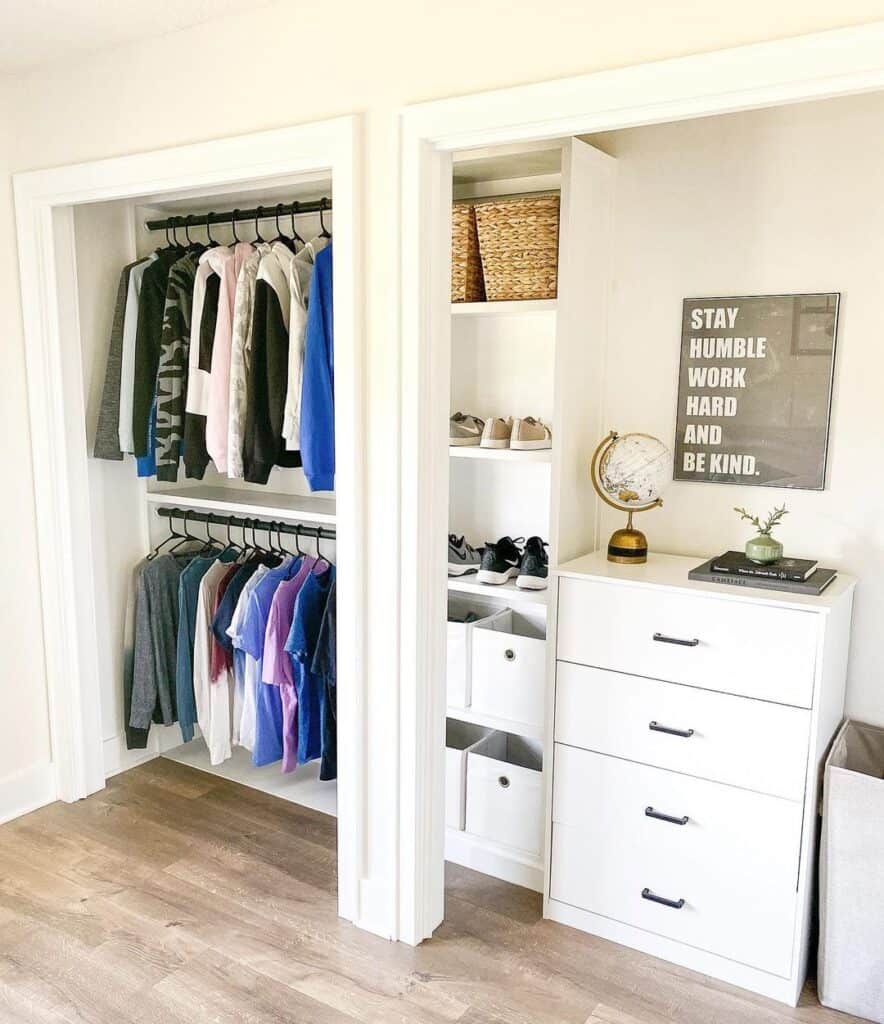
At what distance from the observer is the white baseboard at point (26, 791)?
3.02 metres

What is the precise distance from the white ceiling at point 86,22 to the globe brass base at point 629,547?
1662 millimetres

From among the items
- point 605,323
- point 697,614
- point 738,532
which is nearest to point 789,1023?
point 697,614

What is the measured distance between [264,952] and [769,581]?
62.7 inches

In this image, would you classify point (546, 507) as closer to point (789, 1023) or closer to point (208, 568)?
point (208, 568)

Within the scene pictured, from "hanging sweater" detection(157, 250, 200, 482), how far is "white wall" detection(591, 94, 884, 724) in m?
1.40

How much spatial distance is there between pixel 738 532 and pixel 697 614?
18.2 inches

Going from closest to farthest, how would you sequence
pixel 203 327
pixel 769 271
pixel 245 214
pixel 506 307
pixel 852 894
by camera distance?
pixel 852 894 → pixel 769 271 → pixel 506 307 → pixel 203 327 → pixel 245 214

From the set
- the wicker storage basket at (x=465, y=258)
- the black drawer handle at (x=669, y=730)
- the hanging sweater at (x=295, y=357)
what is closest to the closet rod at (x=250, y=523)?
the hanging sweater at (x=295, y=357)

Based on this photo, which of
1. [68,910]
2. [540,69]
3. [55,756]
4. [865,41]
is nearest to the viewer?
[865,41]

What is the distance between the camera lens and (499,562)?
2715mm

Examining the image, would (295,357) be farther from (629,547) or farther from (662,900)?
(662,900)

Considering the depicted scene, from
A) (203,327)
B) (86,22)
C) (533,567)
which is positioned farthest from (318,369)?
(86,22)

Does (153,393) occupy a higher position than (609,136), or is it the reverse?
(609,136)

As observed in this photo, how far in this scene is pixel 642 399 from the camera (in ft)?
8.73
